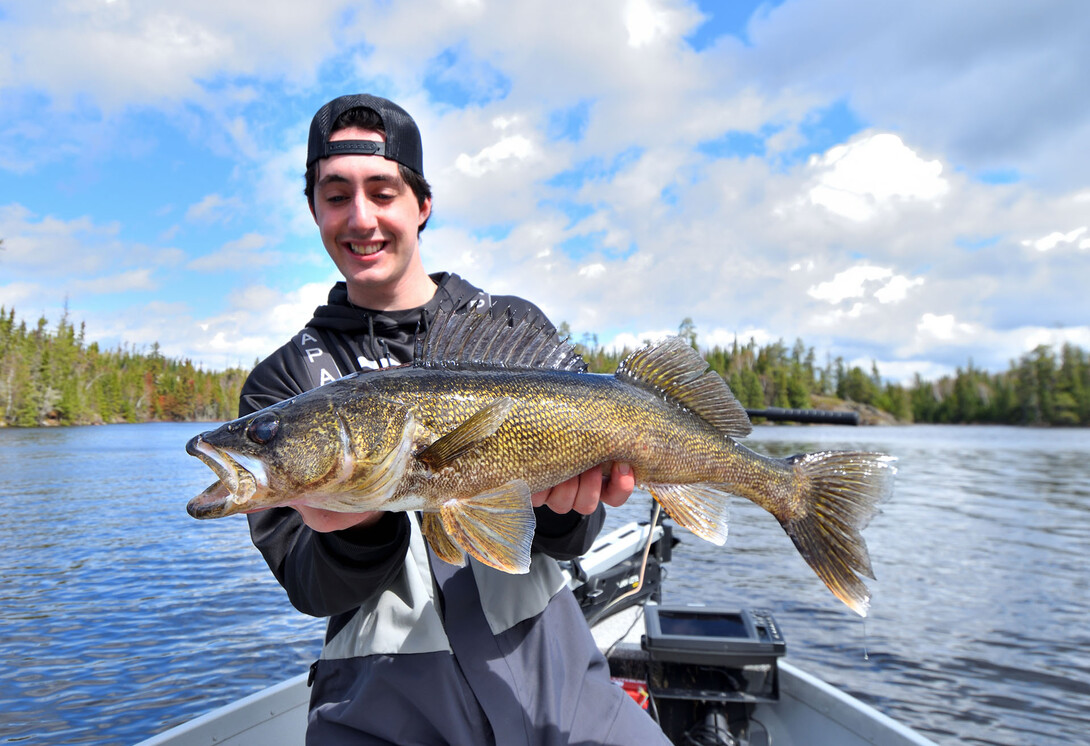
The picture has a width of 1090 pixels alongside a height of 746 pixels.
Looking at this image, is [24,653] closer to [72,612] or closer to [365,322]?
[72,612]

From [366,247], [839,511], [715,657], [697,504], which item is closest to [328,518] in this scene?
[366,247]

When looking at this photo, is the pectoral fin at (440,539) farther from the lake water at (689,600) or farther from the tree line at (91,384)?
the tree line at (91,384)

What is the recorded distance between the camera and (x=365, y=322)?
3.30 m

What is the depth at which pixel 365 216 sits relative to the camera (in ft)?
10.4

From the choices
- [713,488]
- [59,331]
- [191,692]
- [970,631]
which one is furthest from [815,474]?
[59,331]

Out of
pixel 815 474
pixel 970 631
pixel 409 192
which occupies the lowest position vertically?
pixel 970 631

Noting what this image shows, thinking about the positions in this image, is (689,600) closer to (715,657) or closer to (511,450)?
(715,657)

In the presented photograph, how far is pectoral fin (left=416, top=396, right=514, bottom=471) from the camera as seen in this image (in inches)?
94.8

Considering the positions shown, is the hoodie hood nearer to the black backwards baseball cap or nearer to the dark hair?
the dark hair

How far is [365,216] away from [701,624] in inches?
157

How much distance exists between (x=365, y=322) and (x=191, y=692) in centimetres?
741

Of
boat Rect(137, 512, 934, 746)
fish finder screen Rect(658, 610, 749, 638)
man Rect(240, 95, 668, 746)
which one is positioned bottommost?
boat Rect(137, 512, 934, 746)

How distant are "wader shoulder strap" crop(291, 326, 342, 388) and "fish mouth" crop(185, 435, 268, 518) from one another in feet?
3.04

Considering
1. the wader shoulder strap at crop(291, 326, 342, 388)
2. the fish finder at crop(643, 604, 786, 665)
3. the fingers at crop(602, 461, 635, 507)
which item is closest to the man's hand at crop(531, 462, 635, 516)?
the fingers at crop(602, 461, 635, 507)
